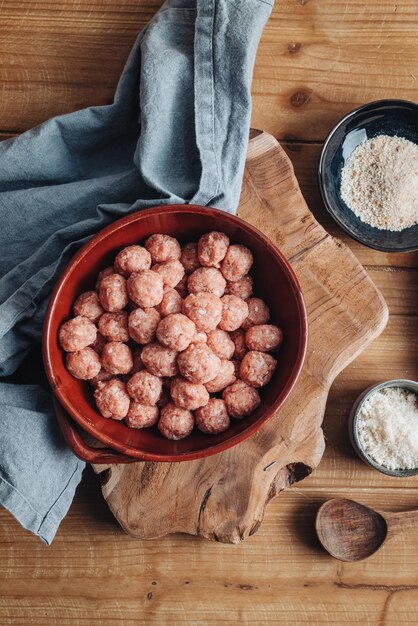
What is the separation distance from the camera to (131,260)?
112 cm

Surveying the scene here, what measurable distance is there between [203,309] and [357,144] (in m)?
0.57

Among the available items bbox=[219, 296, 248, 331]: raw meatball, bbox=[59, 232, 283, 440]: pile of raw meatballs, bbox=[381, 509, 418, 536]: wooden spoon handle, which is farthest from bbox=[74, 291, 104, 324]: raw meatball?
bbox=[381, 509, 418, 536]: wooden spoon handle

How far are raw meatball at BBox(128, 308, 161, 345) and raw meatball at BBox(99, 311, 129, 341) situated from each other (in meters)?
0.02

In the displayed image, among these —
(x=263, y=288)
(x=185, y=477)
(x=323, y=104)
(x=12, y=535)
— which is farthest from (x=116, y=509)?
(x=323, y=104)

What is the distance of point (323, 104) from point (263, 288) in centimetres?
48

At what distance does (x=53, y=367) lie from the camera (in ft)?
3.54

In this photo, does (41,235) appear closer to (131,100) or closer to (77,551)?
(131,100)

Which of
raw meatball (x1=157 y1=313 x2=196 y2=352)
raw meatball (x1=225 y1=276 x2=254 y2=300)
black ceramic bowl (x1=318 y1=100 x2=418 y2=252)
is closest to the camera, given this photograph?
raw meatball (x1=157 y1=313 x2=196 y2=352)

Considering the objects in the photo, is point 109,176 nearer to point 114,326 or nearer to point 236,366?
point 114,326

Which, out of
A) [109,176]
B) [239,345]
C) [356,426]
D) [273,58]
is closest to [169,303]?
[239,345]

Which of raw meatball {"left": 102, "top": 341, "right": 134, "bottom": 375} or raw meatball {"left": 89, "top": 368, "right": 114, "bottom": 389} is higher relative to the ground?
raw meatball {"left": 102, "top": 341, "right": 134, "bottom": 375}

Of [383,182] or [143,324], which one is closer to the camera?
[143,324]

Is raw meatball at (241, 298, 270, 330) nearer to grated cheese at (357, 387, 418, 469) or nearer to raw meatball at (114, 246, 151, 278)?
raw meatball at (114, 246, 151, 278)

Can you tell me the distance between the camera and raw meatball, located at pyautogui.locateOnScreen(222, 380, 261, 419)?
1.12 metres
